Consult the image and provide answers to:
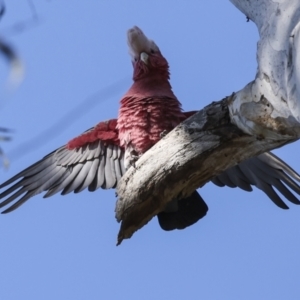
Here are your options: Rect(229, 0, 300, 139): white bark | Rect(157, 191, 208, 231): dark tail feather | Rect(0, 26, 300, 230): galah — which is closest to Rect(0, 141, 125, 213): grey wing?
Rect(0, 26, 300, 230): galah

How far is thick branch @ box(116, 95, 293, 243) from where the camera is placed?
12.5 feet

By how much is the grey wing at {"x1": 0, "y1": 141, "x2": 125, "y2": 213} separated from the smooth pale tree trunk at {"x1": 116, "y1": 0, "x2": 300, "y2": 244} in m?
0.87

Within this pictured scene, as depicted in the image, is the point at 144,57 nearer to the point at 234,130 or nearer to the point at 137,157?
the point at 137,157

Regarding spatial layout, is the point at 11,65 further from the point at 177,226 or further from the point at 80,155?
the point at 80,155

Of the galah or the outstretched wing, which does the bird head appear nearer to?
the galah

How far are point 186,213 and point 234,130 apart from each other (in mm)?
1201

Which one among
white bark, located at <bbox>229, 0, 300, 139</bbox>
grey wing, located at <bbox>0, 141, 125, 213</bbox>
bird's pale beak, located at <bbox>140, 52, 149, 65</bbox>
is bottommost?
white bark, located at <bbox>229, 0, 300, 139</bbox>

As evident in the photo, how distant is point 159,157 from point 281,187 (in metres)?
1.23

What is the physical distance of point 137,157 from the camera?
4.70 m

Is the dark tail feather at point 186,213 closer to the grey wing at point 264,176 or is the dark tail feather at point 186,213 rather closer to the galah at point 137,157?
the galah at point 137,157

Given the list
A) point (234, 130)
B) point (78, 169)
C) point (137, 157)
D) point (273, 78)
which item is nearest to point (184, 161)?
point (234, 130)

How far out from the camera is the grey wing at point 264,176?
15.7ft

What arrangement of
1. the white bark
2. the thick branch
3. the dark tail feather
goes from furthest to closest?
the dark tail feather
the thick branch
the white bark

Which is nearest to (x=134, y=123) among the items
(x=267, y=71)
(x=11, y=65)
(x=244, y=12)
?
(x=244, y=12)
